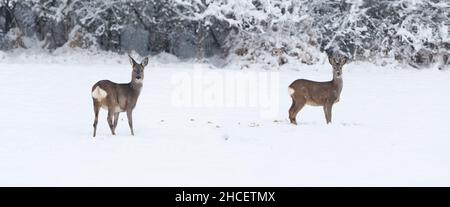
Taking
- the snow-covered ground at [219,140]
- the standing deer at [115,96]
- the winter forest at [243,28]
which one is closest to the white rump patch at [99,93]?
the standing deer at [115,96]

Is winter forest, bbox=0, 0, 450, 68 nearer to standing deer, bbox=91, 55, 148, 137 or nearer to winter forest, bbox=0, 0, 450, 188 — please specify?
winter forest, bbox=0, 0, 450, 188

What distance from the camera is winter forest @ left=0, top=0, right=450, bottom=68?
23.8 m

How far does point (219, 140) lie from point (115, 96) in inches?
64.0

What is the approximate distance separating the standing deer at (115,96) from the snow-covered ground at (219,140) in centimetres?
34

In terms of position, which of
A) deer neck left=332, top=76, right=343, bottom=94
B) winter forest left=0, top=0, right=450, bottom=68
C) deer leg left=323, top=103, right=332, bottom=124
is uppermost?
winter forest left=0, top=0, right=450, bottom=68

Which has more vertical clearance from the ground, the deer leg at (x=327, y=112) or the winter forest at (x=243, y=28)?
the winter forest at (x=243, y=28)

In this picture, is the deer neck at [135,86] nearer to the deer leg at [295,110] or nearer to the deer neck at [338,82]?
the deer leg at [295,110]

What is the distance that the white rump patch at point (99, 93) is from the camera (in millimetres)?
10781

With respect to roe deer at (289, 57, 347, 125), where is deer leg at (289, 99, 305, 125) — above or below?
below

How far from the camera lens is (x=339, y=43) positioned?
25047 mm

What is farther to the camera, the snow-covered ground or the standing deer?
the standing deer

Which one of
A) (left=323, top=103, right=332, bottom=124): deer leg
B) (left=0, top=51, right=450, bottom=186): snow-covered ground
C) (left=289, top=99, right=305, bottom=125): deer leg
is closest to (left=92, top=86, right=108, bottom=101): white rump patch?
(left=0, top=51, right=450, bottom=186): snow-covered ground

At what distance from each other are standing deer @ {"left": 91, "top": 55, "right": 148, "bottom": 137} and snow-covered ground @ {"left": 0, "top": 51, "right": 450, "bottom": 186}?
340mm
